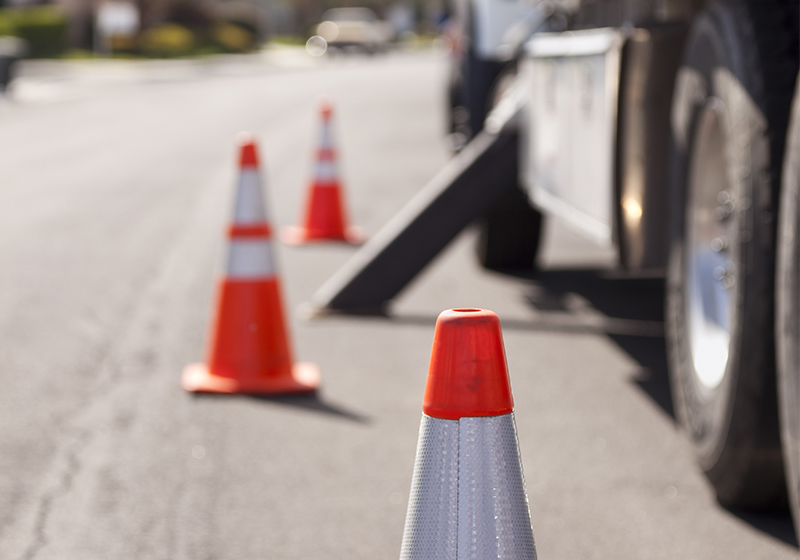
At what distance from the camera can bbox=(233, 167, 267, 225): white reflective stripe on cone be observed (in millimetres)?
5172

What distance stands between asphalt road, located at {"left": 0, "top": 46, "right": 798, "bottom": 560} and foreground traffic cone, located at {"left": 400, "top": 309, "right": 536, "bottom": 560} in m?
1.25

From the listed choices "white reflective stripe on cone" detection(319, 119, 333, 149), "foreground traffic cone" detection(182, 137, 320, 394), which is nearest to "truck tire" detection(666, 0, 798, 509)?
"foreground traffic cone" detection(182, 137, 320, 394)

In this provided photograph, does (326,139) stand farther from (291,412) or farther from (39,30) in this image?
(39,30)

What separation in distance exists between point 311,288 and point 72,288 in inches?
56.5

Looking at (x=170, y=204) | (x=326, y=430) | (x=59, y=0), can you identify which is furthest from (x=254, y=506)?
(x=59, y=0)

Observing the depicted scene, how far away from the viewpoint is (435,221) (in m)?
6.32

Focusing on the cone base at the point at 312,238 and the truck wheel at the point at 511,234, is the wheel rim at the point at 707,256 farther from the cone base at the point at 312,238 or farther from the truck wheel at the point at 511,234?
the cone base at the point at 312,238

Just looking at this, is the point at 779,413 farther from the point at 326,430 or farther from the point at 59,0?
the point at 59,0

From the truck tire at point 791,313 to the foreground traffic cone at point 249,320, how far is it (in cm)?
238

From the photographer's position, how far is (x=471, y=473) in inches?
85.7

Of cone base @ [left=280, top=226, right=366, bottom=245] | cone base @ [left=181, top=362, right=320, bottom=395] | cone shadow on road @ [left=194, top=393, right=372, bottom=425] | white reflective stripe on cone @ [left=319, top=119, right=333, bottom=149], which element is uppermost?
white reflective stripe on cone @ [left=319, top=119, right=333, bottom=149]

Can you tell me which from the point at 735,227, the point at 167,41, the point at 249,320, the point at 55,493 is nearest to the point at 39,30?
the point at 167,41

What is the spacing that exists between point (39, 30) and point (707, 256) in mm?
46001

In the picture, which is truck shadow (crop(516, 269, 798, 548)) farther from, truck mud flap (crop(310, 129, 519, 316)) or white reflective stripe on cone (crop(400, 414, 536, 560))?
white reflective stripe on cone (crop(400, 414, 536, 560))
